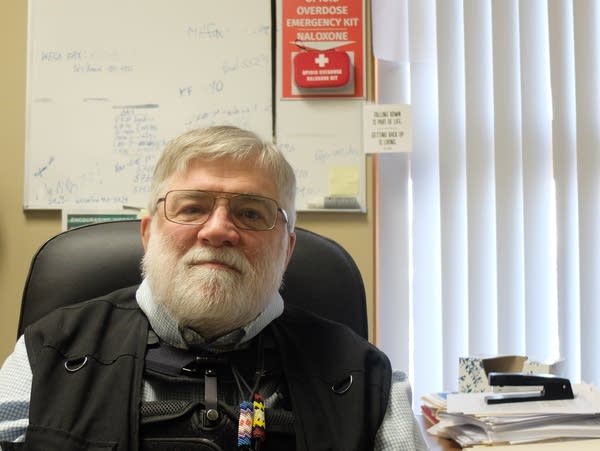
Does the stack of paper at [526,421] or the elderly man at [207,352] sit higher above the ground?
the elderly man at [207,352]

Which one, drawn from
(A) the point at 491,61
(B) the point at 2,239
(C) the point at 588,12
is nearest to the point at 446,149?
(A) the point at 491,61

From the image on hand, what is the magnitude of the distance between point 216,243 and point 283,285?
240 mm

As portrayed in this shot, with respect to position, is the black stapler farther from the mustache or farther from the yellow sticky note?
the yellow sticky note

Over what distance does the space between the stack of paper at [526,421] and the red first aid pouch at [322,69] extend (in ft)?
3.83

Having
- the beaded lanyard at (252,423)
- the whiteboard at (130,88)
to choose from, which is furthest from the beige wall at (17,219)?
the beaded lanyard at (252,423)

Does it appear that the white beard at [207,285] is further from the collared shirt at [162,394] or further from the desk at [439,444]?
the desk at [439,444]

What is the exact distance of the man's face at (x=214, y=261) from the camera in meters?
1.00

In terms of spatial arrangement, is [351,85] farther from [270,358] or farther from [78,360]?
[78,360]

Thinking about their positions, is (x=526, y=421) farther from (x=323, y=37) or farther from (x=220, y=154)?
(x=323, y=37)

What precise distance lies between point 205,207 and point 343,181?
92cm

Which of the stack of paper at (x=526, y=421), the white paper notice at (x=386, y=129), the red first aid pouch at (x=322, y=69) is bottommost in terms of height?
the stack of paper at (x=526, y=421)

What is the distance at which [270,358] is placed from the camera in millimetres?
1019

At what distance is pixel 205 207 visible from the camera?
104 cm

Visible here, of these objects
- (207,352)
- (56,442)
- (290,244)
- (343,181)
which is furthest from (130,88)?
(56,442)
